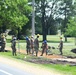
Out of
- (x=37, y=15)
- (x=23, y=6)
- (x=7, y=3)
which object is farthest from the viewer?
(x=37, y=15)

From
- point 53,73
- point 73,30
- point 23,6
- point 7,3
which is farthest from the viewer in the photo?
point 73,30

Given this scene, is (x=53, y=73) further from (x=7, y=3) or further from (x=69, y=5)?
(x=69, y=5)

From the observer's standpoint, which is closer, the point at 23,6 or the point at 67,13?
the point at 23,6

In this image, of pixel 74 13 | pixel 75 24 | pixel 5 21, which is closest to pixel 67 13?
pixel 74 13

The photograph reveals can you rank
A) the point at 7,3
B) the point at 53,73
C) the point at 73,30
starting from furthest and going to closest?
the point at 73,30, the point at 7,3, the point at 53,73

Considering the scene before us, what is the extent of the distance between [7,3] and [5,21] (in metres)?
2.17

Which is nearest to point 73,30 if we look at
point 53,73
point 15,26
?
point 15,26

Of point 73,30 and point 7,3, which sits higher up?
point 7,3

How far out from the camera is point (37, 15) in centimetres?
8869

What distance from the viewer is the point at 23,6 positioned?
4494 centimetres

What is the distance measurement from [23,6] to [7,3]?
6.45 m

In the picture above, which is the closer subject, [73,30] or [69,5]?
[73,30]

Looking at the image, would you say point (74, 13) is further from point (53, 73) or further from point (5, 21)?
point (53, 73)

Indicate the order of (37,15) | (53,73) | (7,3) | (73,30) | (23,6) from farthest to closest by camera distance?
(37,15) < (73,30) < (23,6) < (7,3) < (53,73)
